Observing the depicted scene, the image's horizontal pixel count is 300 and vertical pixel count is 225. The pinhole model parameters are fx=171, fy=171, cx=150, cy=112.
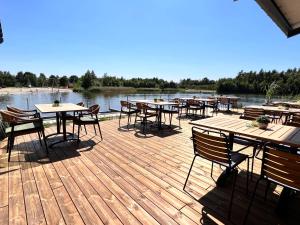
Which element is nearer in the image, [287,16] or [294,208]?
[294,208]

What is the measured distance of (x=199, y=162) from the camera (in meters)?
2.82

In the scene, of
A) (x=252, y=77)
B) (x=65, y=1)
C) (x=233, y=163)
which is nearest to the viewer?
(x=233, y=163)

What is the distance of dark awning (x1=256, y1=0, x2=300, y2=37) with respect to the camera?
238 centimetres

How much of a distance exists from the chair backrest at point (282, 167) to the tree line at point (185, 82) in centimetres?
774

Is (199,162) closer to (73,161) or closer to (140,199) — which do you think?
(140,199)

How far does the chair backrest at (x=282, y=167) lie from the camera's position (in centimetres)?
125

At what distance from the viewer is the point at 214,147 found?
1.77 meters

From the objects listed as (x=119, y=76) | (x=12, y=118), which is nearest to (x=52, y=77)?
(x=119, y=76)

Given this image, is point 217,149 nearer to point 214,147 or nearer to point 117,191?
point 214,147

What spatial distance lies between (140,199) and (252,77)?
3196 centimetres

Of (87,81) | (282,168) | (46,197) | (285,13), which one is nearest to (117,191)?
(46,197)

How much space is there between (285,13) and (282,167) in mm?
2822

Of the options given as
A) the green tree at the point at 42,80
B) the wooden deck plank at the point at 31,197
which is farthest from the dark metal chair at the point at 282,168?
the green tree at the point at 42,80

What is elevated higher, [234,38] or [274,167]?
[234,38]
